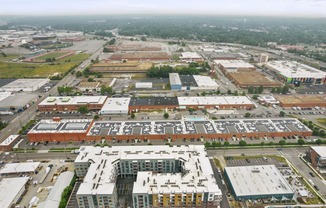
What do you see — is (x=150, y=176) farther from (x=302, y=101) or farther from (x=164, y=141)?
(x=302, y=101)

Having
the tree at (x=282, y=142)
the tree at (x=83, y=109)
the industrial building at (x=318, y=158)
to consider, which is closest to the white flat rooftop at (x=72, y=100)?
the tree at (x=83, y=109)

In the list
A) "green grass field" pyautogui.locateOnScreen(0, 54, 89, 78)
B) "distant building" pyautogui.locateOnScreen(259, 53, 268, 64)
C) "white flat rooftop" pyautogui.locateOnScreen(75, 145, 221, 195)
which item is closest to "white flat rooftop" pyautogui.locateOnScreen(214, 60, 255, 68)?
"distant building" pyautogui.locateOnScreen(259, 53, 268, 64)

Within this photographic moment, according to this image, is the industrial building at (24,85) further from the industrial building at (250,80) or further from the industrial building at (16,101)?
the industrial building at (250,80)

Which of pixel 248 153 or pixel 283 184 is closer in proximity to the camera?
pixel 283 184

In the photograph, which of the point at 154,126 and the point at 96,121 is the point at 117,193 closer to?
the point at 154,126

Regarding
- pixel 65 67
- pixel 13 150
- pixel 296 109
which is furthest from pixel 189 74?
pixel 13 150
